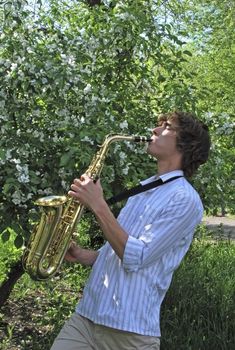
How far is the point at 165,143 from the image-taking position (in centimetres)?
235

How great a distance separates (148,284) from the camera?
2191mm

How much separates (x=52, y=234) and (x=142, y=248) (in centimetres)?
46

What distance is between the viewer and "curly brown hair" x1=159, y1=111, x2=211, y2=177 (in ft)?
7.70

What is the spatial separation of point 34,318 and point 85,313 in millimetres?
2931

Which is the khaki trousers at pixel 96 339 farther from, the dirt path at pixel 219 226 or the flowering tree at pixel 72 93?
the dirt path at pixel 219 226

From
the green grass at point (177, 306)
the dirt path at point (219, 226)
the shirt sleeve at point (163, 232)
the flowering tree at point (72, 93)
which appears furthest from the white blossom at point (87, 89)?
the dirt path at point (219, 226)

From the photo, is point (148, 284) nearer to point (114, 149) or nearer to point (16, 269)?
point (114, 149)

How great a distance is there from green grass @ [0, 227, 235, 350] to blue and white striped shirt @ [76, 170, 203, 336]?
1.67 metres

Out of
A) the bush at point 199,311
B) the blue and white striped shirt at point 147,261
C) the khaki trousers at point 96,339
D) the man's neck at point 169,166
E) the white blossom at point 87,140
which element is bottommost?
the bush at point 199,311

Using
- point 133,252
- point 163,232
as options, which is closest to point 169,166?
point 163,232

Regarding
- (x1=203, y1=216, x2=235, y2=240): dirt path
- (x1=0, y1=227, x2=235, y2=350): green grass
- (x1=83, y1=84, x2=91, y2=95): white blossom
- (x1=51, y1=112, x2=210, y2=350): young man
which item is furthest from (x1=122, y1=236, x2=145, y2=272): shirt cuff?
(x1=203, y1=216, x2=235, y2=240): dirt path

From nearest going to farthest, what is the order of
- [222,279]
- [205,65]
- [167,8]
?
[222,279] → [167,8] → [205,65]

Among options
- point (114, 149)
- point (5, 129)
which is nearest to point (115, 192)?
point (114, 149)

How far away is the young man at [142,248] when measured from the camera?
2.12m
